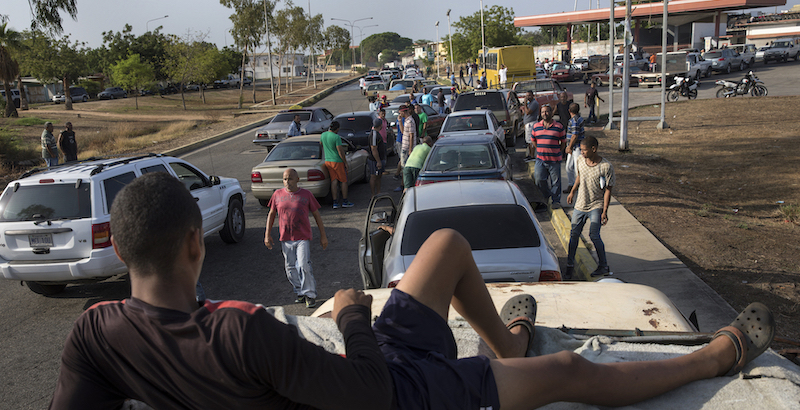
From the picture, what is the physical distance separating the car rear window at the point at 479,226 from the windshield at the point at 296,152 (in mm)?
6497

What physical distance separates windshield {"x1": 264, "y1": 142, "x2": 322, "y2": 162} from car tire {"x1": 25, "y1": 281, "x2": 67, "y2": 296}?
204 inches

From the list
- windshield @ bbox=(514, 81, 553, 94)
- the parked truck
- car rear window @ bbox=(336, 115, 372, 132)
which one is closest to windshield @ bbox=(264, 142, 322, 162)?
car rear window @ bbox=(336, 115, 372, 132)

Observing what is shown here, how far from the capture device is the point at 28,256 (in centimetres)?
644

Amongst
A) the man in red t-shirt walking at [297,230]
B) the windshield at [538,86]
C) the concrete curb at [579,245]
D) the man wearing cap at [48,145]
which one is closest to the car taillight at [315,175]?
the concrete curb at [579,245]

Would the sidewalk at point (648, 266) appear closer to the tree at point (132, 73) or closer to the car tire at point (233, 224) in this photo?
the car tire at point (233, 224)

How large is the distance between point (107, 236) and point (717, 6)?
202 feet

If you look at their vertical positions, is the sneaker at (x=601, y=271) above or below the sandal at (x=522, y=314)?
below

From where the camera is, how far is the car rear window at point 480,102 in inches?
712

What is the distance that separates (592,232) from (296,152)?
700 centimetres

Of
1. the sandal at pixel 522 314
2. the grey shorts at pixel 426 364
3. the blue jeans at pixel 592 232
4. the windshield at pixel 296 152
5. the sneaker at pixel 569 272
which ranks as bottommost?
the sneaker at pixel 569 272

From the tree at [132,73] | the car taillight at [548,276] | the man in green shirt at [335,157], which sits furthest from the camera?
the tree at [132,73]

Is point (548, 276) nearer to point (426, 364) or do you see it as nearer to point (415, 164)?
point (426, 364)

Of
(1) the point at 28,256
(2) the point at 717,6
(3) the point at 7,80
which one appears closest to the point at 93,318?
(1) the point at 28,256

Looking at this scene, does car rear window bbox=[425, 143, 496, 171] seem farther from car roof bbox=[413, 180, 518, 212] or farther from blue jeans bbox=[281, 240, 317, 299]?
blue jeans bbox=[281, 240, 317, 299]
